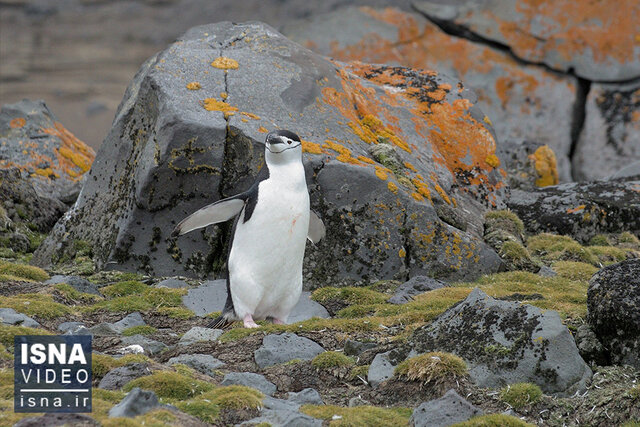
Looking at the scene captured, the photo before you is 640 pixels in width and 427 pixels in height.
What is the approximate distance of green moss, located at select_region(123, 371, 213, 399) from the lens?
257 inches

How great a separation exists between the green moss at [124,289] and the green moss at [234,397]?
197 inches

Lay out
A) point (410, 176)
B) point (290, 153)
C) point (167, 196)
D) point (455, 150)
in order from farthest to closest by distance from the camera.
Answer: point (455, 150) → point (410, 176) → point (167, 196) → point (290, 153)

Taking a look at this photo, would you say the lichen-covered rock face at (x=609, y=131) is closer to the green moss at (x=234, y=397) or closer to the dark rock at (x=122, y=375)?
the green moss at (x=234, y=397)

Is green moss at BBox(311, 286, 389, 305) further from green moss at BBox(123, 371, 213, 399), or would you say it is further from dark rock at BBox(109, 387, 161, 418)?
dark rock at BBox(109, 387, 161, 418)

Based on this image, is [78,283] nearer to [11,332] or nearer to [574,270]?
[11,332]

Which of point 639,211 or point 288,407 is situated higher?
point 288,407

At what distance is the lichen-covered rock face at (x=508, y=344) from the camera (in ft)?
23.5

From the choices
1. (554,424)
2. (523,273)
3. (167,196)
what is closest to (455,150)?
(523,273)

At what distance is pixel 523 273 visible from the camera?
41.3ft

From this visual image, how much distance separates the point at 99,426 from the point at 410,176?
888 centimetres

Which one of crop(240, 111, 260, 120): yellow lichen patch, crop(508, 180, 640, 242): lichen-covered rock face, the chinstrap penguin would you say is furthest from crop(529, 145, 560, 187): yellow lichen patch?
the chinstrap penguin

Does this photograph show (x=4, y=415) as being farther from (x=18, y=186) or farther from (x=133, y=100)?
(x=18, y=186)

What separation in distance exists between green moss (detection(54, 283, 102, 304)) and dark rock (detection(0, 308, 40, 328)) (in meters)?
1.94

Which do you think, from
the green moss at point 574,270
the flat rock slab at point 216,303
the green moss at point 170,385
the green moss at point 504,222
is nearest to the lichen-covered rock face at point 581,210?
the green moss at point 504,222
